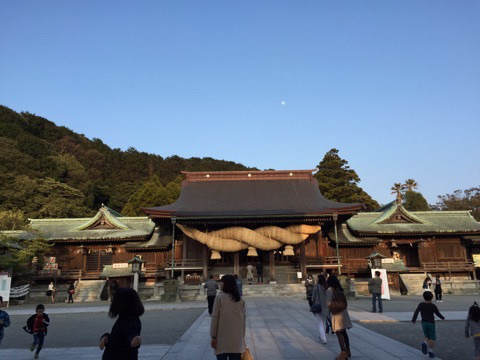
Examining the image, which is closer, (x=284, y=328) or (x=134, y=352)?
(x=134, y=352)

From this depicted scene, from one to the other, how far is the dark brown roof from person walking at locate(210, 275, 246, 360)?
66.5 ft

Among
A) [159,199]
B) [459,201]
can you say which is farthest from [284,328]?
[459,201]

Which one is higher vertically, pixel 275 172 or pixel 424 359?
pixel 275 172

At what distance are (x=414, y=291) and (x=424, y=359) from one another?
69.0 ft

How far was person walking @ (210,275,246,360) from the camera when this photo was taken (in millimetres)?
4324

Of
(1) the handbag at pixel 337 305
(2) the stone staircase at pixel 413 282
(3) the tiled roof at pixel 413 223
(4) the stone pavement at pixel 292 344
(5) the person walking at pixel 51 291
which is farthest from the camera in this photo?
(3) the tiled roof at pixel 413 223

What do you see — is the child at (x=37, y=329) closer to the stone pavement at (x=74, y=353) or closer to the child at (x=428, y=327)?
the stone pavement at (x=74, y=353)

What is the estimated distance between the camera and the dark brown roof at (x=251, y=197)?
992 inches

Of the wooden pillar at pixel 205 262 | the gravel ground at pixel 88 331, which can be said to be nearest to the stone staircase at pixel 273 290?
the wooden pillar at pixel 205 262

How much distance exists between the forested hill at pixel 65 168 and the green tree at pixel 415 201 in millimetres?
42332

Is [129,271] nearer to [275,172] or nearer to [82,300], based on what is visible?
[82,300]

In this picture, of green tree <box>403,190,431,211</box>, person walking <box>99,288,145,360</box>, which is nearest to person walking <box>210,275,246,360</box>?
person walking <box>99,288,145,360</box>

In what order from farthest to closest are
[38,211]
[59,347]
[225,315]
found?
[38,211], [59,347], [225,315]

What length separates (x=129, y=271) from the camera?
26359 mm
